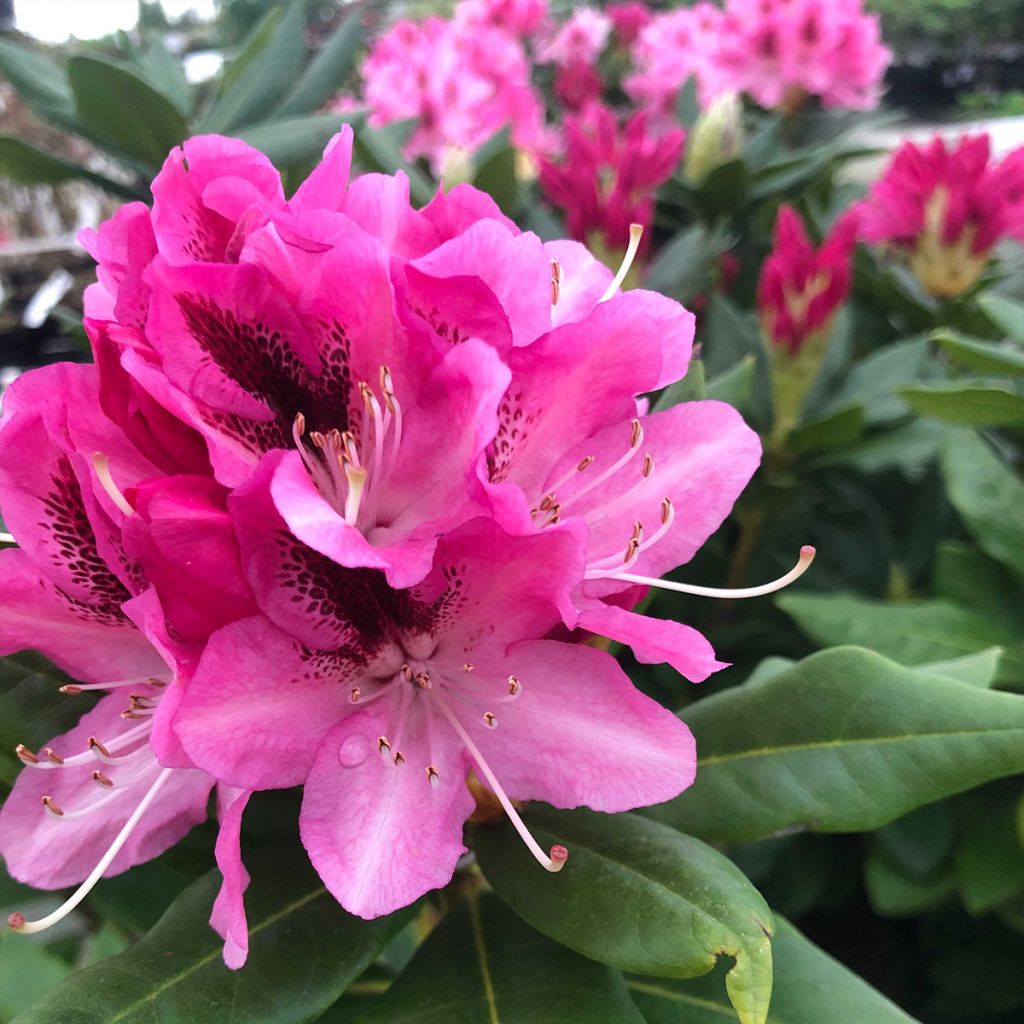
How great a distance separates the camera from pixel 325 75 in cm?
126

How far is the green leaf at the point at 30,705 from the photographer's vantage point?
55 centimetres

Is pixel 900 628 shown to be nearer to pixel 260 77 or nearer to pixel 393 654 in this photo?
pixel 393 654

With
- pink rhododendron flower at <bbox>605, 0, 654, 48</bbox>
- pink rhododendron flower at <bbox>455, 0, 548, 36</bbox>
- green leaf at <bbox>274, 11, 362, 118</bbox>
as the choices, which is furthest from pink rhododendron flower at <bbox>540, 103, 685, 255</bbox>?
pink rhododendron flower at <bbox>605, 0, 654, 48</bbox>

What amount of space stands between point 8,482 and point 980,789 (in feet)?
3.30

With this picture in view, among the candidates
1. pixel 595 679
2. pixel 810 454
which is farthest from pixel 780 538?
pixel 595 679

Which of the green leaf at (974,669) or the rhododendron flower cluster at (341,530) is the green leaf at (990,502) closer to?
the green leaf at (974,669)

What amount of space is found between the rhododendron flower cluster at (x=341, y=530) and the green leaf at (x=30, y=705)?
0.09 ft

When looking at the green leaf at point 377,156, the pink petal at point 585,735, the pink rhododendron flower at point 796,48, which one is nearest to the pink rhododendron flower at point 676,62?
the pink rhododendron flower at point 796,48

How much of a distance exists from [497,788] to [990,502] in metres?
0.77

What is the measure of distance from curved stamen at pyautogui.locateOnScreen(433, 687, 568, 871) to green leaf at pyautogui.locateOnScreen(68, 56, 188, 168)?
2.44 feet

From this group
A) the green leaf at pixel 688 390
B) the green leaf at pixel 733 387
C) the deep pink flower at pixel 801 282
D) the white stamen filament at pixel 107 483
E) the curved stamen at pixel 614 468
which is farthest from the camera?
the deep pink flower at pixel 801 282

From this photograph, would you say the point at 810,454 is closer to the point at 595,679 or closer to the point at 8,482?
the point at 595,679

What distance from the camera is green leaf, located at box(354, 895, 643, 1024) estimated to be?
53cm

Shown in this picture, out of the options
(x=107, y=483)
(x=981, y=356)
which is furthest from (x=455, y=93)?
(x=107, y=483)
